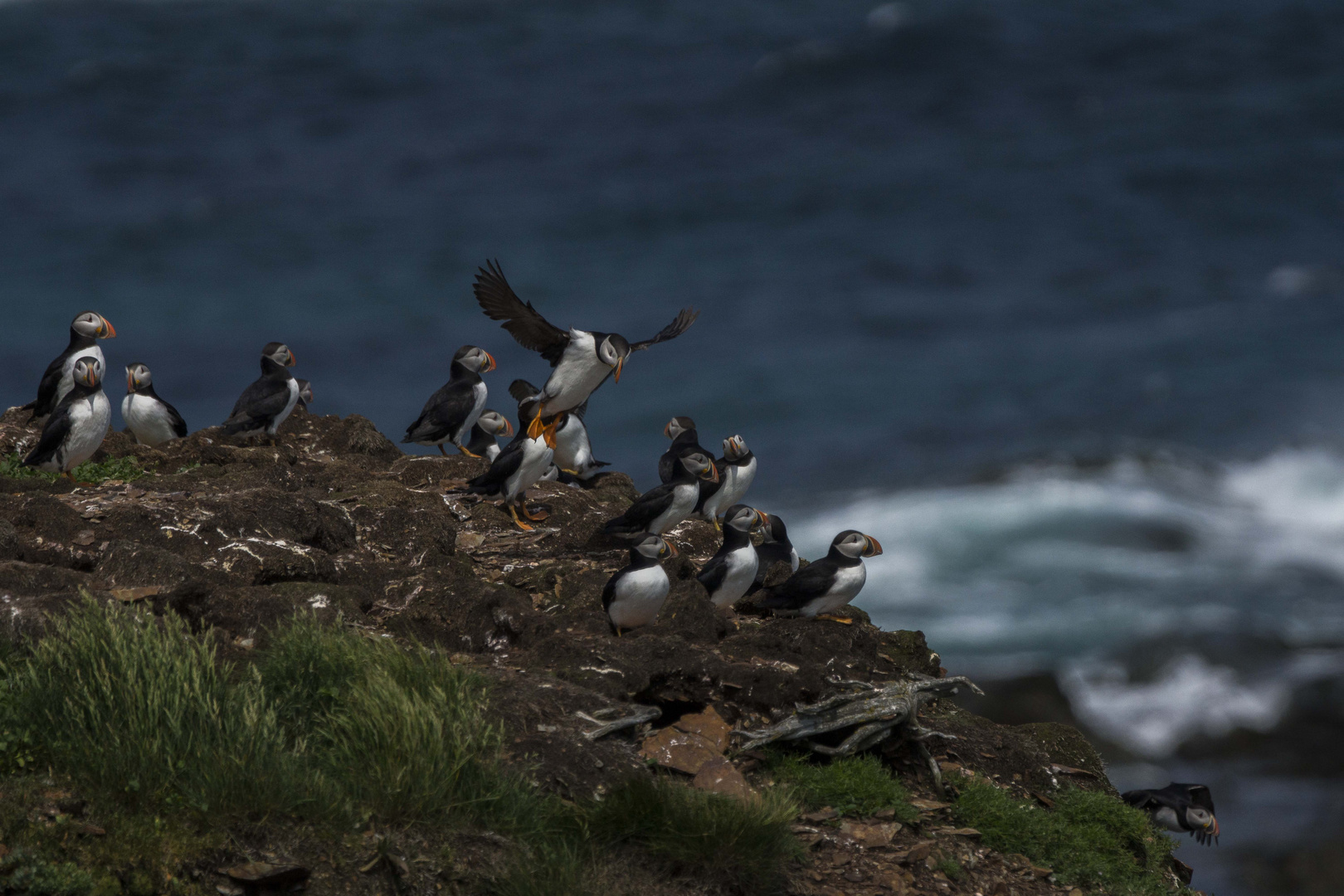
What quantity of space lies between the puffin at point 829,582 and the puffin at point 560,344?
99.4 inches

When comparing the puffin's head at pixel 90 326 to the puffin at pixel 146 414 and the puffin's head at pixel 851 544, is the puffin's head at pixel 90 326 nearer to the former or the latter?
the puffin at pixel 146 414

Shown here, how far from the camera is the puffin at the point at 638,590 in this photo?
8875 millimetres

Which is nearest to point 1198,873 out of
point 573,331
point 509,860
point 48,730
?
point 573,331

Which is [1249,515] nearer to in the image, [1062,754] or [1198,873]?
[1198,873]

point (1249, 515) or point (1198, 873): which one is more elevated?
point (1249, 515)

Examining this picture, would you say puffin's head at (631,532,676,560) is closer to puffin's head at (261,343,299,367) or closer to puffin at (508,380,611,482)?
puffin at (508,380,611,482)

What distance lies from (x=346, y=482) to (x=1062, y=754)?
7200 mm

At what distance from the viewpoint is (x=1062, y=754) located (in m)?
10.7

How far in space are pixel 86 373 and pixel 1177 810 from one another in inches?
478

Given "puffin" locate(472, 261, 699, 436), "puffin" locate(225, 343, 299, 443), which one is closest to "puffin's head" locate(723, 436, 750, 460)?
"puffin" locate(472, 261, 699, 436)

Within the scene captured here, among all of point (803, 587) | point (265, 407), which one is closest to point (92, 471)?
point (265, 407)

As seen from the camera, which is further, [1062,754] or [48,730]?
[1062,754]

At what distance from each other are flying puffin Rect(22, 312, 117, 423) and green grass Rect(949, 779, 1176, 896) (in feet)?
33.8

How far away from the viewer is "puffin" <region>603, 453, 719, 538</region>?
11.2m
